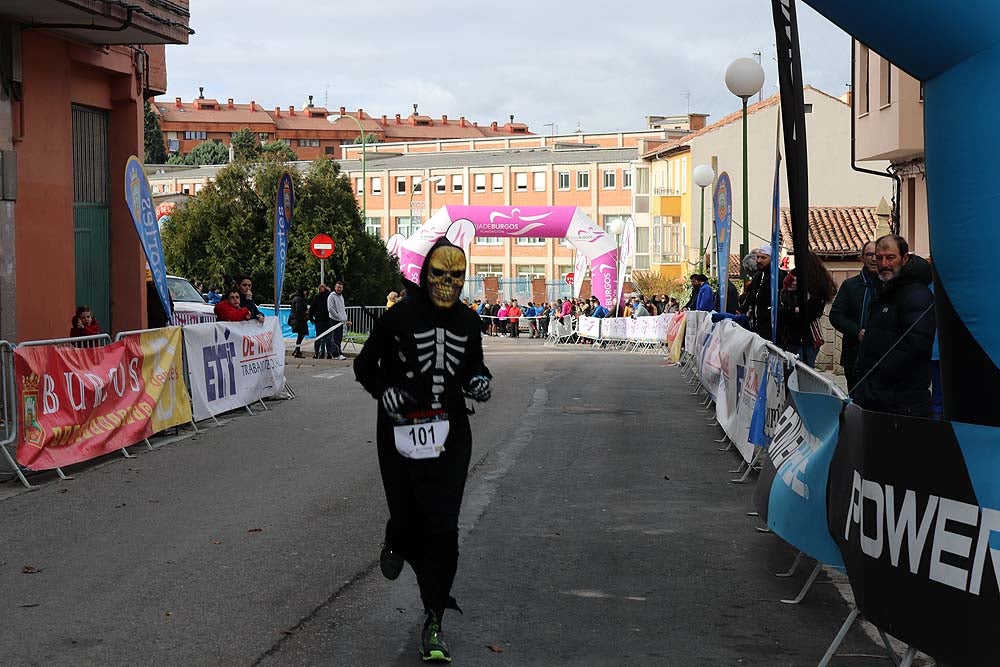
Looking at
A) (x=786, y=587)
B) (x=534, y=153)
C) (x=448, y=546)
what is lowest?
(x=786, y=587)

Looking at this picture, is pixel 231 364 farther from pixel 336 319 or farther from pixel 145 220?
pixel 336 319

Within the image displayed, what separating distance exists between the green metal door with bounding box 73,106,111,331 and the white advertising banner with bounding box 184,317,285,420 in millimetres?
2867

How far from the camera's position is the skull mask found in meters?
6.05

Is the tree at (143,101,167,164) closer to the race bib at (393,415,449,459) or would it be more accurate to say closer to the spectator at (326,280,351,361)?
the spectator at (326,280,351,361)

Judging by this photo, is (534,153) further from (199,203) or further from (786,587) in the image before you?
(786,587)

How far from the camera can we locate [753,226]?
65.9 m

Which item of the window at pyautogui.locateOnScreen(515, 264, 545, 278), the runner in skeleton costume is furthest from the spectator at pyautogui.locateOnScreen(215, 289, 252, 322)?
the window at pyautogui.locateOnScreen(515, 264, 545, 278)

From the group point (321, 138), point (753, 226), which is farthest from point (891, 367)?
point (321, 138)

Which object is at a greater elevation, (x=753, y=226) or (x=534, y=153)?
(x=534, y=153)

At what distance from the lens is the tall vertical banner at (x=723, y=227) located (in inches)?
731

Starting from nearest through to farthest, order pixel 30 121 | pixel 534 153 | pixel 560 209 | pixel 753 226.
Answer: pixel 30 121 → pixel 560 209 → pixel 753 226 → pixel 534 153

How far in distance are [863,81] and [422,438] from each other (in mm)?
24017

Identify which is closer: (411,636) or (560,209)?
(411,636)

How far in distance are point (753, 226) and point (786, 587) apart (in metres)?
60.1
